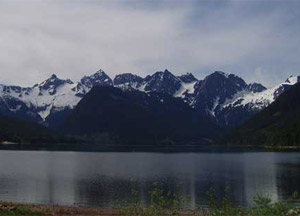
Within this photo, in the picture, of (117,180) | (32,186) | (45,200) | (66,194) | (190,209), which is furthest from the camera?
(117,180)

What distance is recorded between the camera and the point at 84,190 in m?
93.2

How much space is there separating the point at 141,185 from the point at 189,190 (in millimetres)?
13998

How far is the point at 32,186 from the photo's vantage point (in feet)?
329

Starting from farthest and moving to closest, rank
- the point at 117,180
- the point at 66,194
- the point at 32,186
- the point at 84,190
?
the point at 117,180
the point at 32,186
the point at 84,190
the point at 66,194

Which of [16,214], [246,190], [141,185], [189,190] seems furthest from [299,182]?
[16,214]

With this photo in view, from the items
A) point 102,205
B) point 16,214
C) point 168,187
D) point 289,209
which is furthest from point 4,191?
point 289,209

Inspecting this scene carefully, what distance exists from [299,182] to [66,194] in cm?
5520

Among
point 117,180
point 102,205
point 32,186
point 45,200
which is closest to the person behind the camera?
point 102,205

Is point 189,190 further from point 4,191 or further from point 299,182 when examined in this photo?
point 4,191

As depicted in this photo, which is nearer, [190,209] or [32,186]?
[190,209]

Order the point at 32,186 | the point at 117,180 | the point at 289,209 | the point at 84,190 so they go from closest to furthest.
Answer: the point at 289,209 < the point at 84,190 < the point at 32,186 < the point at 117,180

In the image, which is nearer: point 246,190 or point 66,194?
point 66,194

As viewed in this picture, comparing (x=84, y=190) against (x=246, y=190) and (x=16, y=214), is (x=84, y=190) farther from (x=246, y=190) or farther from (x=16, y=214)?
(x=16, y=214)

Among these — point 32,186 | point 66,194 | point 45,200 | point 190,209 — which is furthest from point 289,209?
point 32,186
